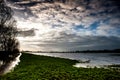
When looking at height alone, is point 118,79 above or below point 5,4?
below

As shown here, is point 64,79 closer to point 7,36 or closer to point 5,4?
point 5,4

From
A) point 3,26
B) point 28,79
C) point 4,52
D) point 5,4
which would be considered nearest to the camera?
point 28,79

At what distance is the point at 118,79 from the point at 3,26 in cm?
5151

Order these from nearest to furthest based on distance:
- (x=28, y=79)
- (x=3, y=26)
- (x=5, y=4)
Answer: (x=28, y=79) < (x=5, y=4) < (x=3, y=26)

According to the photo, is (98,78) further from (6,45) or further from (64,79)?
(6,45)

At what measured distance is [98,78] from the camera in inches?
903

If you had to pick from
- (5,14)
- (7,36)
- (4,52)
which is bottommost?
(4,52)

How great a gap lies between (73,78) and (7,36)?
67869 millimetres

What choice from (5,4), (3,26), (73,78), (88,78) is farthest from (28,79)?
(3,26)

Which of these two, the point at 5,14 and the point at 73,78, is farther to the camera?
the point at 5,14

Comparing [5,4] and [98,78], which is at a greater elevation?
[5,4]

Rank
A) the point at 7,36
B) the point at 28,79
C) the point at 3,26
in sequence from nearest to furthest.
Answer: the point at 28,79 → the point at 3,26 → the point at 7,36

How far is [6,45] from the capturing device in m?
93.0

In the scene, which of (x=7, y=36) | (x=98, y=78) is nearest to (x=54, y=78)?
(x=98, y=78)
